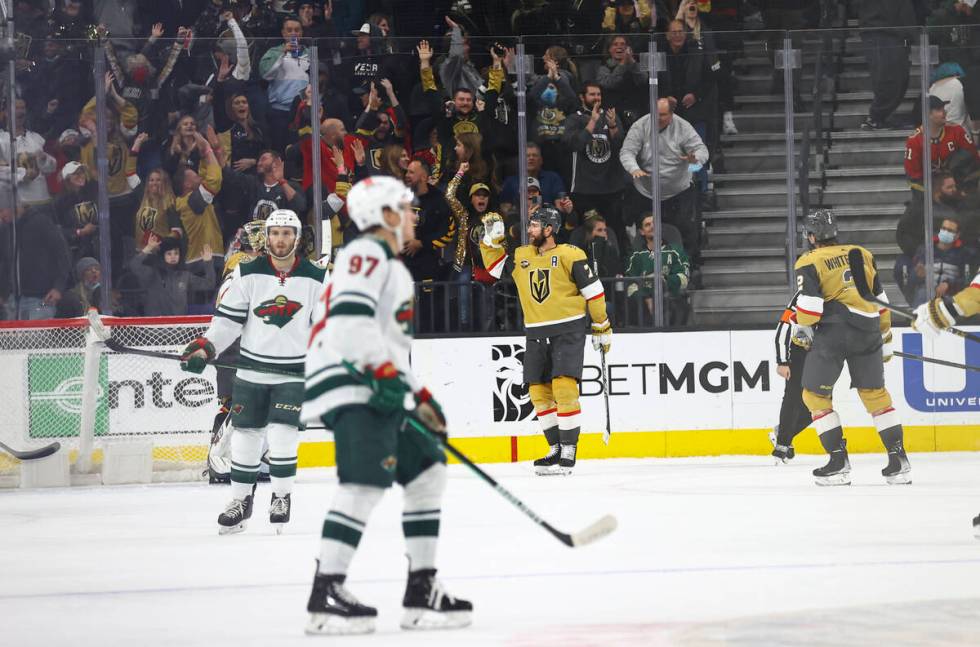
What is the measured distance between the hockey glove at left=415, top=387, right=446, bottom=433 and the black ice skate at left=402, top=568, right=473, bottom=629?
42 cm

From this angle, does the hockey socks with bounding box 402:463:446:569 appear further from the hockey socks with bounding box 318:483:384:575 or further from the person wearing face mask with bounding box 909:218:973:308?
the person wearing face mask with bounding box 909:218:973:308

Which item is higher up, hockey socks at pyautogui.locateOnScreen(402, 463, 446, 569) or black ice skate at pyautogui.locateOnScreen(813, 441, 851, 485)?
hockey socks at pyautogui.locateOnScreen(402, 463, 446, 569)

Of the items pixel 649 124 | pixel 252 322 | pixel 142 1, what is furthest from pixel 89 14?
pixel 252 322

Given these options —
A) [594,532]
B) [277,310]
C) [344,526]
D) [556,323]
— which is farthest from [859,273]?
[344,526]

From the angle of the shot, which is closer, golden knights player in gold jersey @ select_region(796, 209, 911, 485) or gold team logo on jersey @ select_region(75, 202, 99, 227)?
golden knights player in gold jersey @ select_region(796, 209, 911, 485)

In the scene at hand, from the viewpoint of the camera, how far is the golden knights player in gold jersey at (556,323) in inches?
373

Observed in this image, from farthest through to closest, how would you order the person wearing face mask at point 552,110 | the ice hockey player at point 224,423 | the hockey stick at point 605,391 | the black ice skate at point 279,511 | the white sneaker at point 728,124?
1. the white sneaker at point 728,124
2. the person wearing face mask at point 552,110
3. the hockey stick at point 605,391
4. the ice hockey player at point 224,423
5. the black ice skate at point 279,511

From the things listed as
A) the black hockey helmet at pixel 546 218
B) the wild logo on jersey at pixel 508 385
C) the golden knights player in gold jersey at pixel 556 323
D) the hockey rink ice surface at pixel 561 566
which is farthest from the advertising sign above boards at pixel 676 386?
the hockey rink ice surface at pixel 561 566

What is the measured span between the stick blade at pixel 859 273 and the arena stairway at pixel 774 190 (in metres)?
2.15

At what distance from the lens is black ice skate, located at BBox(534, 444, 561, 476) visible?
9.45 metres

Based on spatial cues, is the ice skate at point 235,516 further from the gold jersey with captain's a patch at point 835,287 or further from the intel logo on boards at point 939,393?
the intel logo on boards at point 939,393

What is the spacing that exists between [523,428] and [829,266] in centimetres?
282

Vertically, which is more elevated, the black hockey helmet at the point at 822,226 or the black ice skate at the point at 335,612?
the black hockey helmet at the point at 822,226

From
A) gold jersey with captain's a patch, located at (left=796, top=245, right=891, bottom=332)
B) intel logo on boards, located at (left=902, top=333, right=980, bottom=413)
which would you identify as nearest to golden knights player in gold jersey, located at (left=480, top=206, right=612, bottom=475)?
gold jersey with captain's a patch, located at (left=796, top=245, right=891, bottom=332)
